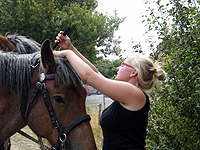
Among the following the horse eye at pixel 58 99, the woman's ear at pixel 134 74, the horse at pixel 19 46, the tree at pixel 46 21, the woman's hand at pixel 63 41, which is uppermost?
the woman's hand at pixel 63 41

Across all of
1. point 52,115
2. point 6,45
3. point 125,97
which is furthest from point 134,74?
point 6,45

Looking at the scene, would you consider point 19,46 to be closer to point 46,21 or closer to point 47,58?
point 47,58

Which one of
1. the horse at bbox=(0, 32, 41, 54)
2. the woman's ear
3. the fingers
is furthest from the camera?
the horse at bbox=(0, 32, 41, 54)

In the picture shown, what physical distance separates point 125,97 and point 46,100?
2.53 feet

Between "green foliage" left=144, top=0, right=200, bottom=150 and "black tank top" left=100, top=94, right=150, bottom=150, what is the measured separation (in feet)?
2.02

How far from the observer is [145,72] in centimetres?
205

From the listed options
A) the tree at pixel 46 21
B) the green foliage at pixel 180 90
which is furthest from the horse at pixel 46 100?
the tree at pixel 46 21

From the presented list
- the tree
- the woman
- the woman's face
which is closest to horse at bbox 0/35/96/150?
the woman

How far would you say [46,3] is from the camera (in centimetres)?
1039

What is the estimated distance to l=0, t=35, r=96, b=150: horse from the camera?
1.98 metres

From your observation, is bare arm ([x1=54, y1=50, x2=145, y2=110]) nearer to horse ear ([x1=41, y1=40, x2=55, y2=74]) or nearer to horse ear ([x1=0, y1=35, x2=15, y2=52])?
horse ear ([x1=41, y1=40, x2=55, y2=74])

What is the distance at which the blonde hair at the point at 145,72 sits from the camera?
205 cm

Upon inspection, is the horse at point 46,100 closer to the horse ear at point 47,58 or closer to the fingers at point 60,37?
the horse ear at point 47,58

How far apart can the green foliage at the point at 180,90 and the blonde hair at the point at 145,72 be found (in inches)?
16.9
